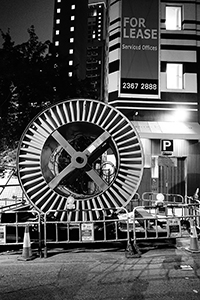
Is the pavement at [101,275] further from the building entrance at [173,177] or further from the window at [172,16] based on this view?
the window at [172,16]

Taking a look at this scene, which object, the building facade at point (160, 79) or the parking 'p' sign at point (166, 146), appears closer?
the parking 'p' sign at point (166, 146)

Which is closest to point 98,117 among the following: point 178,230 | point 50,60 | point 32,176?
point 32,176

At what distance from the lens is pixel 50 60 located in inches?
735

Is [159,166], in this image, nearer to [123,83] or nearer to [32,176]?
[123,83]

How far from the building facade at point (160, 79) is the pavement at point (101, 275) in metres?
7.62

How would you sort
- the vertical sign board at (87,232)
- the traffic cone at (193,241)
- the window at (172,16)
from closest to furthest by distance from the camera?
the vertical sign board at (87,232), the traffic cone at (193,241), the window at (172,16)

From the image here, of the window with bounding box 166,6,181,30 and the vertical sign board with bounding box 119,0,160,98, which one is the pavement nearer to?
the vertical sign board with bounding box 119,0,160,98

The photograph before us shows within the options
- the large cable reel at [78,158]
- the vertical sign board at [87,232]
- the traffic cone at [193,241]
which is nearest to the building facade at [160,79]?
the large cable reel at [78,158]

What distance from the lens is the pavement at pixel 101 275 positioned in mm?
4516

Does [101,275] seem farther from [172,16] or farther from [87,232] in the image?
[172,16]

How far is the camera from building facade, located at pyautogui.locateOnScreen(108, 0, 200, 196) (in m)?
14.4

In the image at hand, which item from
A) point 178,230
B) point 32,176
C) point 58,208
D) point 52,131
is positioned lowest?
point 178,230

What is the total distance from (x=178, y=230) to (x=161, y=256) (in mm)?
829

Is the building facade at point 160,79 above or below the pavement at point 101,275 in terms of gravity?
above
